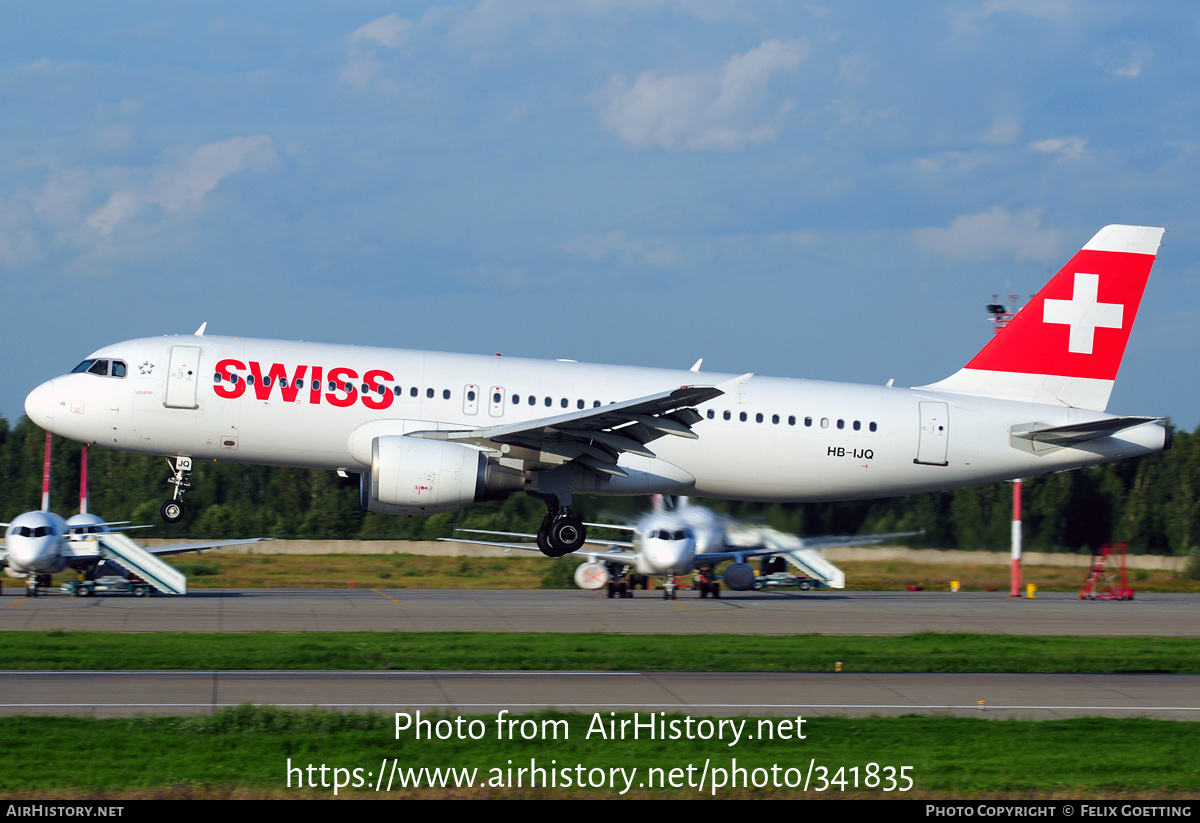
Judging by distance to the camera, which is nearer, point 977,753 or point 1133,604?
point 977,753

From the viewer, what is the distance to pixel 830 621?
31781 millimetres

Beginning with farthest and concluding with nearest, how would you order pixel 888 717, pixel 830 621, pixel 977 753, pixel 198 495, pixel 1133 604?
pixel 198 495, pixel 1133 604, pixel 830 621, pixel 888 717, pixel 977 753

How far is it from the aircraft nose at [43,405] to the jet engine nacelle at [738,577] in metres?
23.9

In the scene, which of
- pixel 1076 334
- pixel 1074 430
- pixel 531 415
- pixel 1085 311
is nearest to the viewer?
pixel 531 415

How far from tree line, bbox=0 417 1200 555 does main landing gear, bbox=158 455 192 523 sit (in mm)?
9381

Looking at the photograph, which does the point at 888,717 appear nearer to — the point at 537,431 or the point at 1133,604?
the point at 537,431

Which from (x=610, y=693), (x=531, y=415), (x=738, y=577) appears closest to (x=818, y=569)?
(x=738, y=577)

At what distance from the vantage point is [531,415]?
25.5m

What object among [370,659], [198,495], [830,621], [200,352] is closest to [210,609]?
[200,352]

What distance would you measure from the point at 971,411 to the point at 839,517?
14890 millimetres

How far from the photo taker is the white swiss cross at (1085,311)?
29.2m

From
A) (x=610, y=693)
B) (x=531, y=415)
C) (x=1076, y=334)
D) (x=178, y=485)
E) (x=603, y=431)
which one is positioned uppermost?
(x=1076, y=334)

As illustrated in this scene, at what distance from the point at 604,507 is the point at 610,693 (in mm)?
15066

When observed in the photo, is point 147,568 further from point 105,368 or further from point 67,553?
point 105,368
